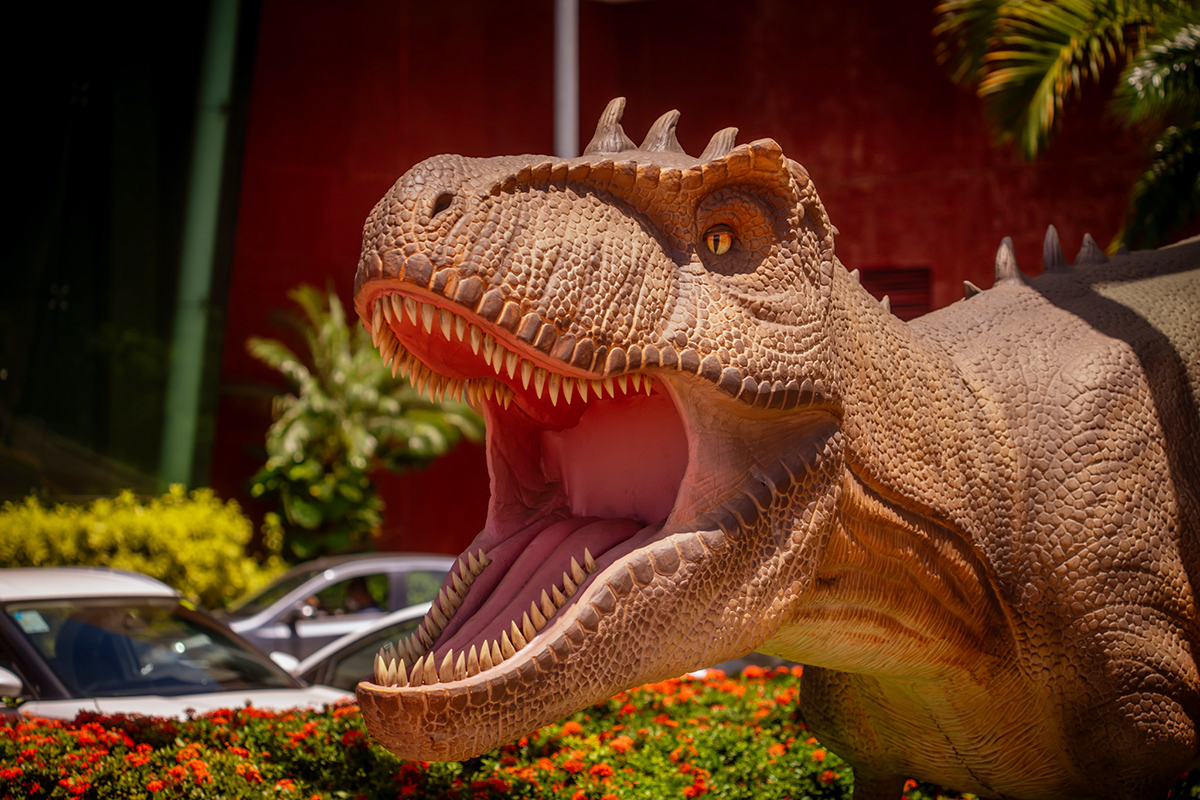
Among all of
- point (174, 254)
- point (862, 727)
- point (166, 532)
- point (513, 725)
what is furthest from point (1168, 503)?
point (174, 254)

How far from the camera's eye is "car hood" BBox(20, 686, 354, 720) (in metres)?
5.08

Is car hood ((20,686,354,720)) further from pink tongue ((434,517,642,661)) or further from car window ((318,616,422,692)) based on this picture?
pink tongue ((434,517,642,661))

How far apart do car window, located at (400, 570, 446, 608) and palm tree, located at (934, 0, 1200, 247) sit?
5.98 m

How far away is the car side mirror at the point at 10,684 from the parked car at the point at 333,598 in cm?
399

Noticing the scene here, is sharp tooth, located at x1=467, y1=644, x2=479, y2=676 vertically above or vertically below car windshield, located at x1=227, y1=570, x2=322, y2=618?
above

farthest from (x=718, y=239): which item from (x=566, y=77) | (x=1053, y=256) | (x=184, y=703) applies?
(x=566, y=77)

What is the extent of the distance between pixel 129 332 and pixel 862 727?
1202cm

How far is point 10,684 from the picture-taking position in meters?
5.14

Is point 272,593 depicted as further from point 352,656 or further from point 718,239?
point 718,239

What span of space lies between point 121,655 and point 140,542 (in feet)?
22.4

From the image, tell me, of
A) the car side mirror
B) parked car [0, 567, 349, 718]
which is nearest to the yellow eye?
parked car [0, 567, 349, 718]

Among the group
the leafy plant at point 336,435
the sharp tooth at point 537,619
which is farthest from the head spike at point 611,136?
the leafy plant at point 336,435

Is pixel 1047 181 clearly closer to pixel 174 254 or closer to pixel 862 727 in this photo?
pixel 174 254

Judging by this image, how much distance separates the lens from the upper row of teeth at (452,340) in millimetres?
1882
